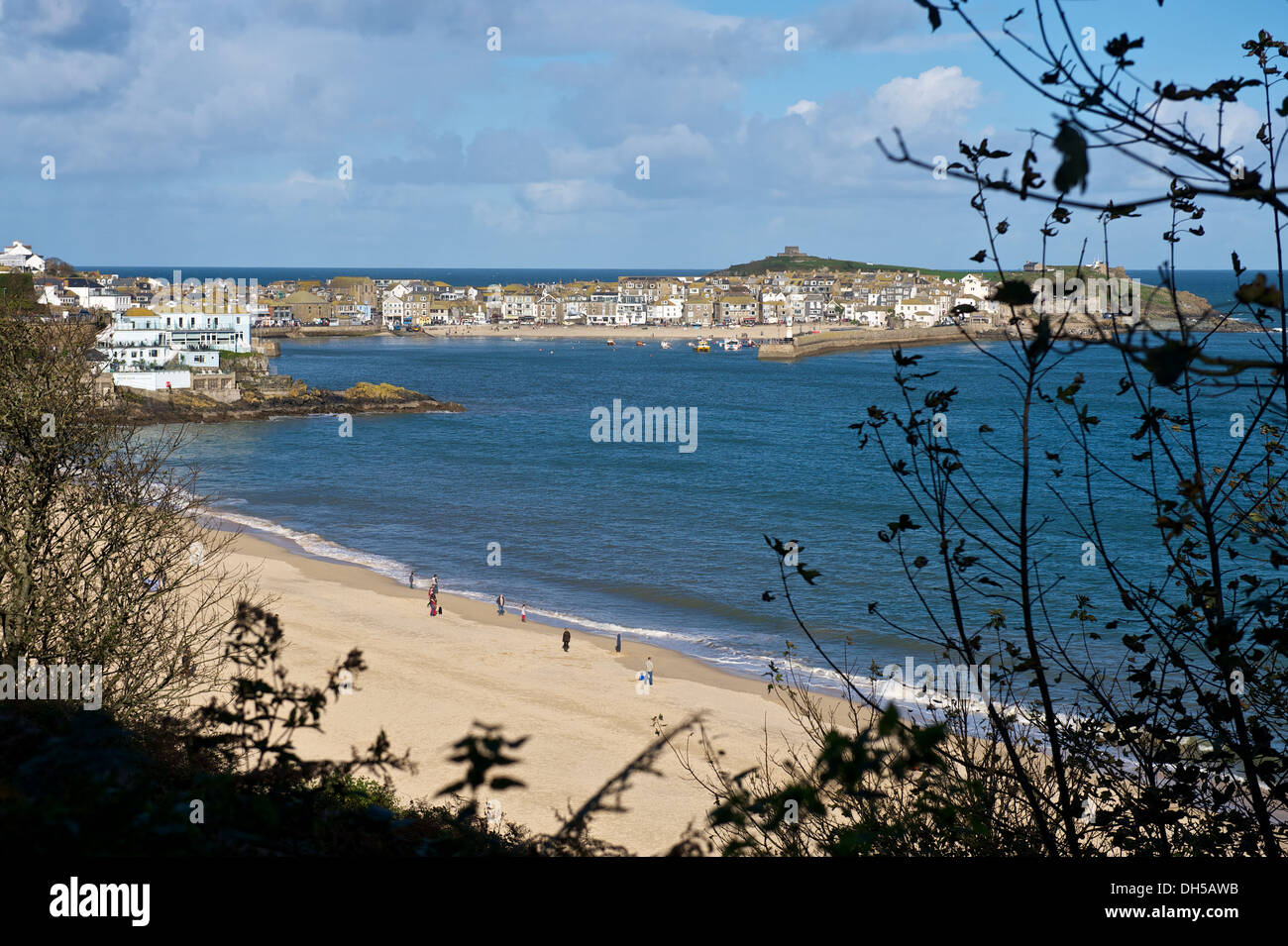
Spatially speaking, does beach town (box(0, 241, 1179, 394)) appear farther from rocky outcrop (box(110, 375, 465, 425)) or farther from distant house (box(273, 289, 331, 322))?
rocky outcrop (box(110, 375, 465, 425))

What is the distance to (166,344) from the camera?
77.0 meters

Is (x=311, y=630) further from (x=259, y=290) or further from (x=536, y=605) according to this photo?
(x=259, y=290)

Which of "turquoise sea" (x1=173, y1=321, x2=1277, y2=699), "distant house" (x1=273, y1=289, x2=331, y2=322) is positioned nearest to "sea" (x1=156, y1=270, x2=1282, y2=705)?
"turquoise sea" (x1=173, y1=321, x2=1277, y2=699)

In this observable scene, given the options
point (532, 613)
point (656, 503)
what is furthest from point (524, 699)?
point (656, 503)

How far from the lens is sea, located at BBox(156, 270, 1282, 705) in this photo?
85.5 ft

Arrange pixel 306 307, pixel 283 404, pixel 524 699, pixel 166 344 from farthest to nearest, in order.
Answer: pixel 306 307, pixel 166 344, pixel 283 404, pixel 524 699

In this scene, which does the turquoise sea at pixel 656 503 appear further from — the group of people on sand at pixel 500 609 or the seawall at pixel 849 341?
the seawall at pixel 849 341

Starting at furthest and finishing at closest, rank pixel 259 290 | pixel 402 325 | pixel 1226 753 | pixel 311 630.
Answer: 1. pixel 259 290
2. pixel 402 325
3. pixel 311 630
4. pixel 1226 753

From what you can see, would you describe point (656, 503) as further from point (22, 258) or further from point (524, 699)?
point (22, 258)

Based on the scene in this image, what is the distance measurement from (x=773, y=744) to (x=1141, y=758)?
1346 cm

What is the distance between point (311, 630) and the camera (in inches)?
950

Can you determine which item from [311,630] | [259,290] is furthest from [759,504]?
[259,290]

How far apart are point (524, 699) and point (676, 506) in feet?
70.1

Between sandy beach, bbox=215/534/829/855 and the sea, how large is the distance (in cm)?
133
